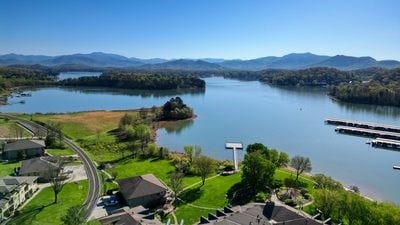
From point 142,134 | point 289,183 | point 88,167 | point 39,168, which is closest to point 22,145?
point 39,168

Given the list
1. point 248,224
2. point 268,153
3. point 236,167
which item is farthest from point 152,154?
point 248,224

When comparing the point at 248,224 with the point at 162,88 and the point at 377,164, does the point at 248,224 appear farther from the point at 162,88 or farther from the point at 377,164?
the point at 162,88

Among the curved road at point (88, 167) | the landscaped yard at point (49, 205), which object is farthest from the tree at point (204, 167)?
the landscaped yard at point (49, 205)

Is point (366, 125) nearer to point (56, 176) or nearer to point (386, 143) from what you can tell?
point (386, 143)

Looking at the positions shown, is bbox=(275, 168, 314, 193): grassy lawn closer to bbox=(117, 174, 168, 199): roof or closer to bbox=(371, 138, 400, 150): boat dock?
bbox=(117, 174, 168, 199): roof

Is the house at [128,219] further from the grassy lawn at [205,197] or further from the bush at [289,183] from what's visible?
the bush at [289,183]

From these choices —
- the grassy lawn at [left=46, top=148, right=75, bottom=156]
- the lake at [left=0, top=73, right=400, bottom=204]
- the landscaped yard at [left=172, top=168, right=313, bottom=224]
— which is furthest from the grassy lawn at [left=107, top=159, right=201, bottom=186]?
the lake at [left=0, top=73, right=400, bottom=204]
